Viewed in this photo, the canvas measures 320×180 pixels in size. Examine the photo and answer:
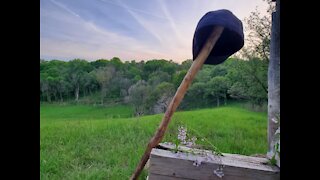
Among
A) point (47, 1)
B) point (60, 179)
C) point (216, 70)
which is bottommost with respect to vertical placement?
point (60, 179)

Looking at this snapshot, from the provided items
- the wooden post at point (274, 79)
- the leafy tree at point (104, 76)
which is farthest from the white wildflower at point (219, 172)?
the leafy tree at point (104, 76)

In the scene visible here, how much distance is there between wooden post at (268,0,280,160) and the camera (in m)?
1.14

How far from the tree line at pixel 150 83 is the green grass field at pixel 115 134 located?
0.05 metres

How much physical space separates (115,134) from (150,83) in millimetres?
307

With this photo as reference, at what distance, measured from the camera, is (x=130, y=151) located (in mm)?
1257

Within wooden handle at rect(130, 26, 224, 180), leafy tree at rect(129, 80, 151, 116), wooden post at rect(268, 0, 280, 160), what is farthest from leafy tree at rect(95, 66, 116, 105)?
wooden post at rect(268, 0, 280, 160)

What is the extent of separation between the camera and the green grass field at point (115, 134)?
122 cm

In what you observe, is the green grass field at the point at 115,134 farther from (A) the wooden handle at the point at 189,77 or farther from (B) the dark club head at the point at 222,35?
(B) the dark club head at the point at 222,35

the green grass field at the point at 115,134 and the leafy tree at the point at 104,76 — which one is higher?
the leafy tree at the point at 104,76

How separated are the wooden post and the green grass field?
0.17 ft

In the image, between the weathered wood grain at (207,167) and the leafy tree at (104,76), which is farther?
the leafy tree at (104,76)
